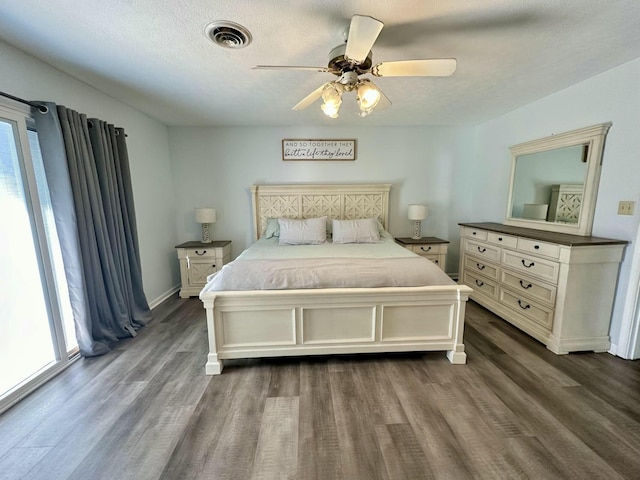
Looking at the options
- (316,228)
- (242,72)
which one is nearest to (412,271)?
(316,228)

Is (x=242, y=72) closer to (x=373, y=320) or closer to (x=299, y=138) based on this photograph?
(x=299, y=138)

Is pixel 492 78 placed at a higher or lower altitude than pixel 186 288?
higher

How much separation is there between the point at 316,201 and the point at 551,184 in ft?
8.82

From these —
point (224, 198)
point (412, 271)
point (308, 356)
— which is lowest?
point (308, 356)

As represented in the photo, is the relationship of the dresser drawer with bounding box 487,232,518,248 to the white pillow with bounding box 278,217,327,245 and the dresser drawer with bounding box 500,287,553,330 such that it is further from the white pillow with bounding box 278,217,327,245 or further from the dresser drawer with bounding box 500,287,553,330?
the white pillow with bounding box 278,217,327,245

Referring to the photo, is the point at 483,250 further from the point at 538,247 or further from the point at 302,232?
the point at 302,232

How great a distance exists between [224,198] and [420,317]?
3.09 m

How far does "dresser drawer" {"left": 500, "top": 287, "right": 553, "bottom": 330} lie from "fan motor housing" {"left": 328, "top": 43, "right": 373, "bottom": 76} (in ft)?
8.18

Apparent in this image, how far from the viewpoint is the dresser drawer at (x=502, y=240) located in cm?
264

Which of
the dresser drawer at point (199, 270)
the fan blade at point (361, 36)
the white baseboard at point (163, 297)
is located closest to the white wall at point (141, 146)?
the white baseboard at point (163, 297)

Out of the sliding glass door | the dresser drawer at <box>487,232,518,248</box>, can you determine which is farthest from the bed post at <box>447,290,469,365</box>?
the sliding glass door

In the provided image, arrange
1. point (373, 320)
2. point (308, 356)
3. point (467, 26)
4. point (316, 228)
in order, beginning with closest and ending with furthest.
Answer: point (467, 26), point (373, 320), point (308, 356), point (316, 228)

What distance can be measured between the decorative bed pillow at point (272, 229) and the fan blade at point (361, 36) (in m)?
2.36

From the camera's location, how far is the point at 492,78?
7.46 feet
